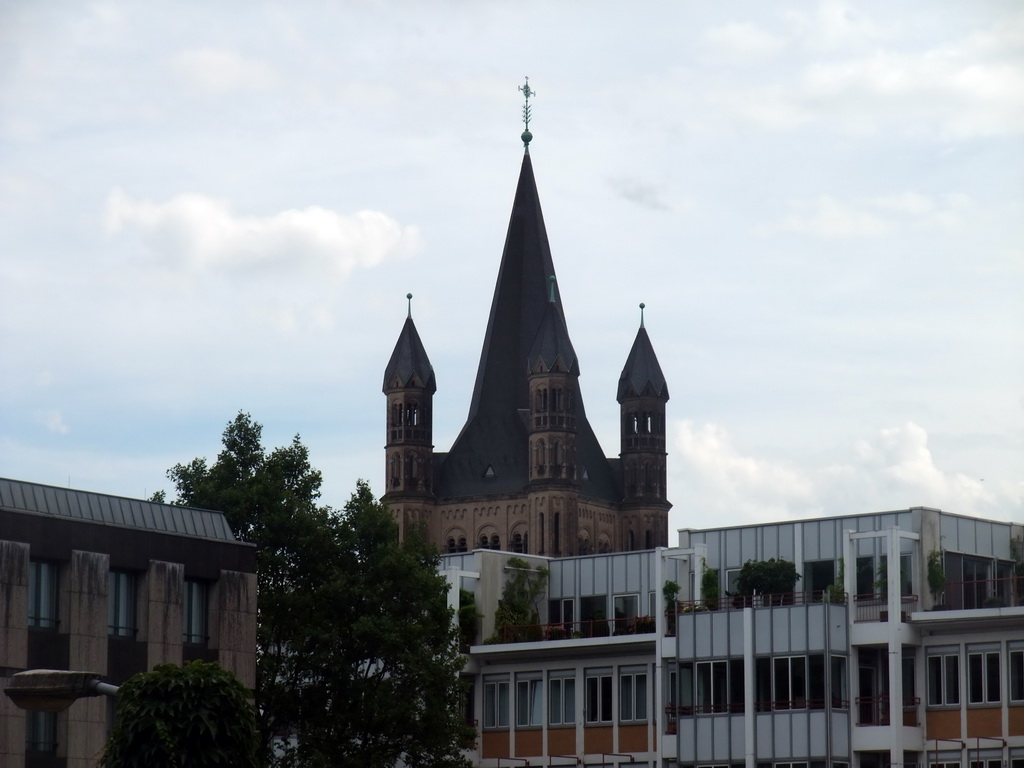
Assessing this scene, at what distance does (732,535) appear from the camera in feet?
239

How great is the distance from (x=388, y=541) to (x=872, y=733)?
16910 millimetres

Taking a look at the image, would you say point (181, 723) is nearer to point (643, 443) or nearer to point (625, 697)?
point (625, 697)

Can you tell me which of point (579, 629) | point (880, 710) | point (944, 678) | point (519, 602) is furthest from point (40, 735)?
point (519, 602)

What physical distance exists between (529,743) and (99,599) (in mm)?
26930

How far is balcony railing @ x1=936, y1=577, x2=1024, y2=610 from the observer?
66.0 metres

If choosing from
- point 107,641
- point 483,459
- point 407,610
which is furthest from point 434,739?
point 483,459

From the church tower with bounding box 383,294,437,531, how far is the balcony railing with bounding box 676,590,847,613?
91.6 meters

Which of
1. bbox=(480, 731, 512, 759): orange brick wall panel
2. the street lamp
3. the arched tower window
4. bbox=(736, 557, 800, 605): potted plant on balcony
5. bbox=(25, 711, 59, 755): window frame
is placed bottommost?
bbox=(480, 731, 512, 759): orange brick wall panel

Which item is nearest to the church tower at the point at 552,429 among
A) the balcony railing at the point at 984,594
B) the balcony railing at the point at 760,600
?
the balcony railing at the point at 760,600

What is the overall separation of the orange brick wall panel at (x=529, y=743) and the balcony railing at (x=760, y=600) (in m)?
8.73

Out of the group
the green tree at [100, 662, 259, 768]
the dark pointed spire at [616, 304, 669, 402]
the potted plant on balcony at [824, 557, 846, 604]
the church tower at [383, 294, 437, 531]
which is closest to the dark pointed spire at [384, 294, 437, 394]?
the church tower at [383, 294, 437, 531]

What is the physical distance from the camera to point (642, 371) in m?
163

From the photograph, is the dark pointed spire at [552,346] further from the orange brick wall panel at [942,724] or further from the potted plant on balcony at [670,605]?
the orange brick wall panel at [942,724]

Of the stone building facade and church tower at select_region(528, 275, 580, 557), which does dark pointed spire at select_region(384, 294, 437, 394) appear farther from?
the stone building facade
